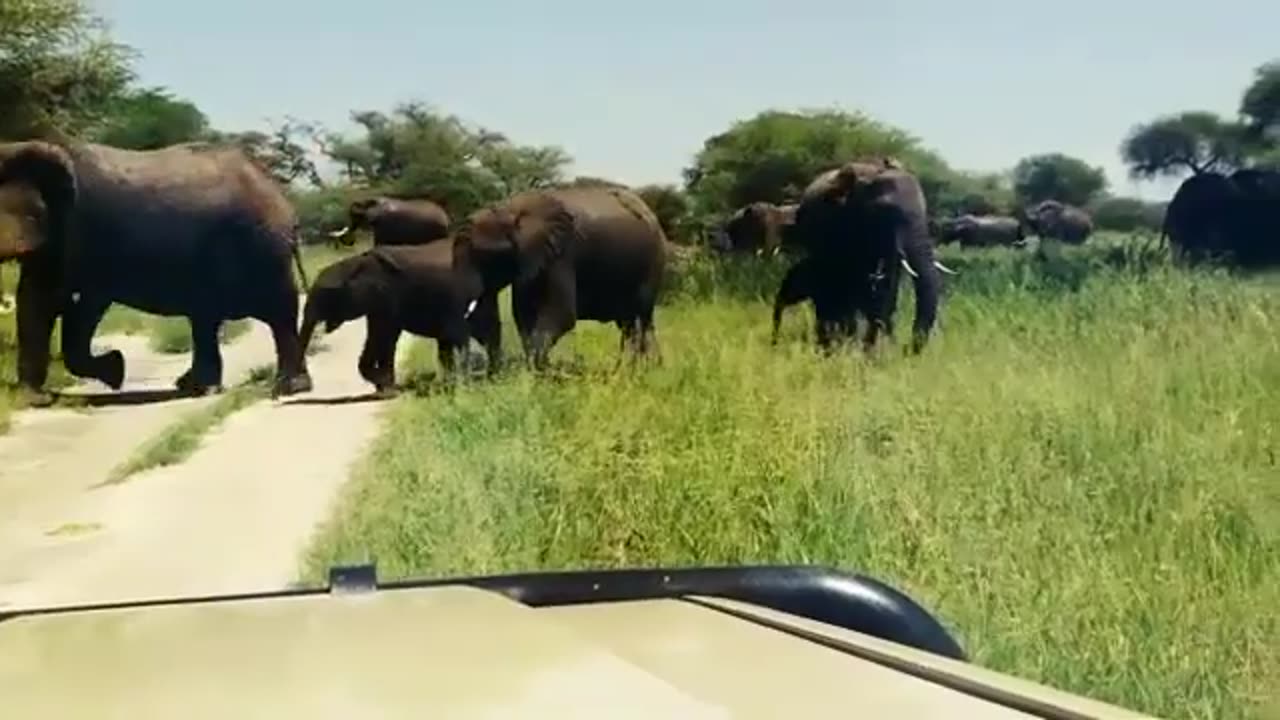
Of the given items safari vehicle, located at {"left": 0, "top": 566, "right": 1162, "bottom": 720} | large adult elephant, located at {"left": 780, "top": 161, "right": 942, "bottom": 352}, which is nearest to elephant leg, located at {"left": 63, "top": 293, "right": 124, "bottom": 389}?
large adult elephant, located at {"left": 780, "top": 161, "right": 942, "bottom": 352}

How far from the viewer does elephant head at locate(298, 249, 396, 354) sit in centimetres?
371

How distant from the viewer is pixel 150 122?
3.53 m

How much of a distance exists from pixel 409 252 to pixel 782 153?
0.71 meters

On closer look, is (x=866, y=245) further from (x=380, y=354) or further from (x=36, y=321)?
(x=36, y=321)

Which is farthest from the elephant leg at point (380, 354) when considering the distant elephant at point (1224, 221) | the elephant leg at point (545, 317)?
the distant elephant at point (1224, 221)

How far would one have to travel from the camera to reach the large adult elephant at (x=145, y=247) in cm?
353

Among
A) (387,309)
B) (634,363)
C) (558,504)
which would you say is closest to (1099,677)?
(558,504)

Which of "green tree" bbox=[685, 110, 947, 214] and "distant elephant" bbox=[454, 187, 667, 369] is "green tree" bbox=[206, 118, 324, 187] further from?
"green tree" bbox=[685, 110, 947, 214]

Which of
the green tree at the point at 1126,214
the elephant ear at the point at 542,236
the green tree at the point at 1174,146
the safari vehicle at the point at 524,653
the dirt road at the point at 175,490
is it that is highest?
the safari vehicle at the point at 524,653

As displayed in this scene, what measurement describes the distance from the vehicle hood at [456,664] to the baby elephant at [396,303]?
8.64 ft

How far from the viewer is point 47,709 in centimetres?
79

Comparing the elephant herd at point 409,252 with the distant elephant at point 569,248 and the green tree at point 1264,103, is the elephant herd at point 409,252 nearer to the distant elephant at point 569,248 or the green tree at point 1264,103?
the distant elephant at point 569,248

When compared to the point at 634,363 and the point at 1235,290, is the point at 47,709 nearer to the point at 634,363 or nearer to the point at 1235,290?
the point at 634,363

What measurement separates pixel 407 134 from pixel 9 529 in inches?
36.0
